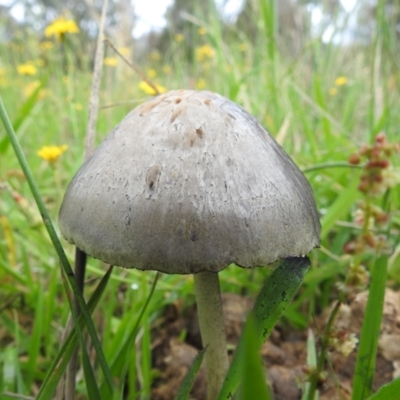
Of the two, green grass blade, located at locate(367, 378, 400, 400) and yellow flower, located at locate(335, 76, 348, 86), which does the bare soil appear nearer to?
green grass blade, located at locate(367, 378, 400, 400)

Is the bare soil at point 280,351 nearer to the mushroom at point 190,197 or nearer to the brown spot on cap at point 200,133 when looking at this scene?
the mushroom at point 190,197

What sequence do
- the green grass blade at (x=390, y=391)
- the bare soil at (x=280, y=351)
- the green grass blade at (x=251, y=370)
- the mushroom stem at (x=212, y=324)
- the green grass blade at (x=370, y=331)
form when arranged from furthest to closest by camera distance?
1. the bare soil at (x=280, y=351)
2. the mushroom stem at (x=212, y=324)
3. the green grass blade at (x=370, y=331)
4. the green grass blade at (x=390, y=391)
5. the green grass blade at (x=251, y=370)

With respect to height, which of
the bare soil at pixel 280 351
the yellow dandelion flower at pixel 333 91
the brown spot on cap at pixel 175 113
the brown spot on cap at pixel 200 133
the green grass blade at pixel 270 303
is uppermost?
the yellow dandelion flower at pixel 333 91

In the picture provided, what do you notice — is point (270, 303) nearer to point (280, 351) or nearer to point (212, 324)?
point (212, 324)

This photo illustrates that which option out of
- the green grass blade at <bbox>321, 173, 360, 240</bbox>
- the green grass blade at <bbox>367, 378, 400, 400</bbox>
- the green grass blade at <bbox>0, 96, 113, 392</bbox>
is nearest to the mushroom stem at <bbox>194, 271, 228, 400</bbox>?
→ the green grass blade at <bbox>0, 96, 113, 392</bbox>

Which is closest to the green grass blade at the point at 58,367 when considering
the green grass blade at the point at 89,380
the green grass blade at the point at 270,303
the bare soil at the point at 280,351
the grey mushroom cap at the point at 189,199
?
the green grass blade at the point at 89,380

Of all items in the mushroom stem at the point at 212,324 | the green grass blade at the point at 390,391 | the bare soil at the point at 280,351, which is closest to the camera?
the green grass blade at the point at 390,391

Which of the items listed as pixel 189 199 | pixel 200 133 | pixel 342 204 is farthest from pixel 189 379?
pixel 342 204

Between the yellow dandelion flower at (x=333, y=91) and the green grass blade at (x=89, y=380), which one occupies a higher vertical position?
the yellow dandelion flower at (x=333, y=91)
